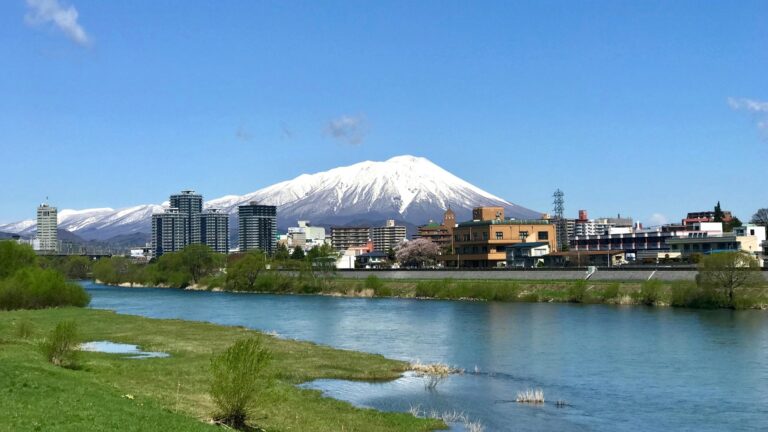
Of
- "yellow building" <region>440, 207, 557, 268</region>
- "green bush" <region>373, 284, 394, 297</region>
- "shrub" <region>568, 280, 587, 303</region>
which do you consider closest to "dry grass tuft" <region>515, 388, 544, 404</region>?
"shrub" <region>568, 280, 587, 303</region>

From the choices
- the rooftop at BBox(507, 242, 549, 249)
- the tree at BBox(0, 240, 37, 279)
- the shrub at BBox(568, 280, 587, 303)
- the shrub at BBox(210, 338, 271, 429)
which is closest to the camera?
the shrub at BBox(210, 338, 271, 429)

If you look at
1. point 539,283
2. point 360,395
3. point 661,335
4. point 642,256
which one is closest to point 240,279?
point 539,283

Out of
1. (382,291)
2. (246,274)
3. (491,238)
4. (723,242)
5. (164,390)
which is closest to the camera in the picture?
(164,390)

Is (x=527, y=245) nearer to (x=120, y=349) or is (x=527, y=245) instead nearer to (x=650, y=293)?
(x=650, y=293)

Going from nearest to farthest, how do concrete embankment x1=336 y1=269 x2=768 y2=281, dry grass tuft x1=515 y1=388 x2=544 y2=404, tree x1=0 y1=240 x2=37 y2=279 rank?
dry grass tuft x1=515 y1=388 x2=544 y2=404 → tree x1=0 y1=240 x2=37 y2=279 → concrete embankment x1=336 y1=269 x2=768 y2=281

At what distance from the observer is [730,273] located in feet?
256

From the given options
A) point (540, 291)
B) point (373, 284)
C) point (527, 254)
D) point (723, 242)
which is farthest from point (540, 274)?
point (723, 242)

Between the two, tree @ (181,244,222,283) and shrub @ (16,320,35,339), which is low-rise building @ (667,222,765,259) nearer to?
tree @ (181,244,222,283)

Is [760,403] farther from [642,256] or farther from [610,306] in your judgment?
[642,256]

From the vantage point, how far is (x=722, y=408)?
3153 centimetres

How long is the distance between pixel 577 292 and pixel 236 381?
73862mm

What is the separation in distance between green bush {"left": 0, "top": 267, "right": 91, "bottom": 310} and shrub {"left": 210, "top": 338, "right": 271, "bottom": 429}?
57.8 metres

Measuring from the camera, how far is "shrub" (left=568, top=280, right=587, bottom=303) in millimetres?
92438

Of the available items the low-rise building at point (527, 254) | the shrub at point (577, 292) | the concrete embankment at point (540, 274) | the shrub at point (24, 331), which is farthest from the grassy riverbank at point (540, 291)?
the shrub at point (24, 331)
